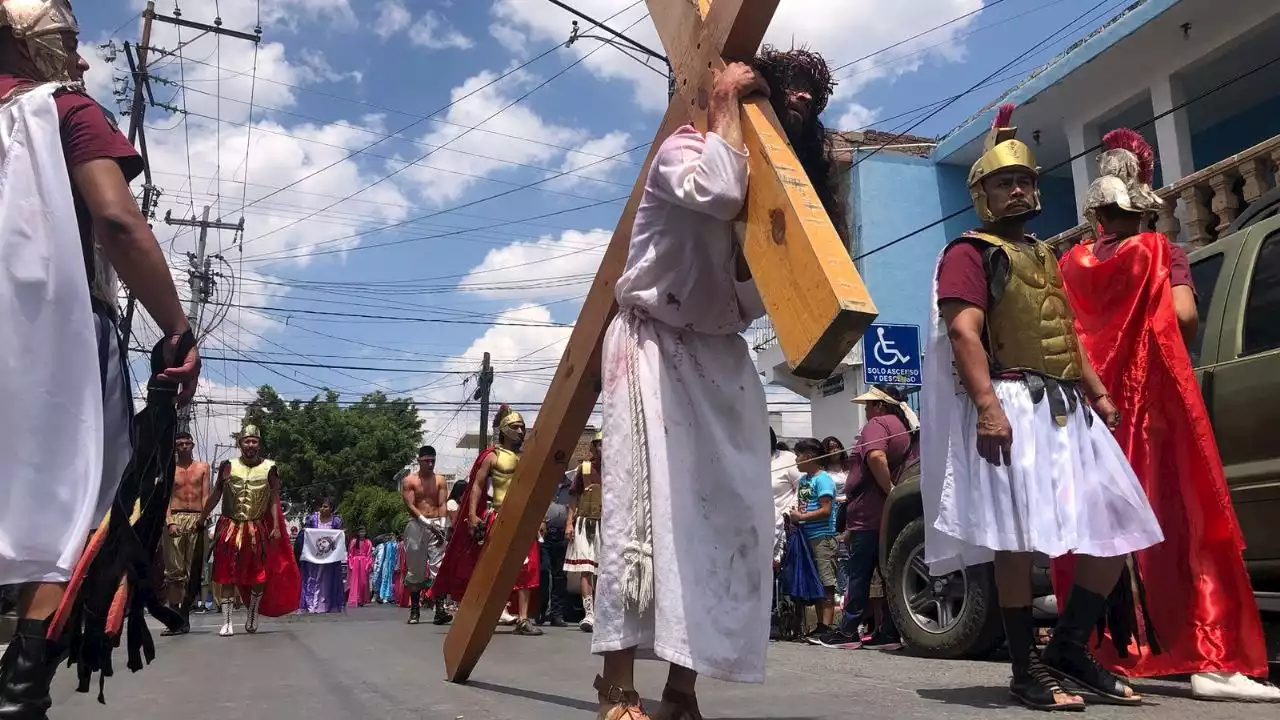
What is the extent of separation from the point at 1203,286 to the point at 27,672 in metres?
4.61

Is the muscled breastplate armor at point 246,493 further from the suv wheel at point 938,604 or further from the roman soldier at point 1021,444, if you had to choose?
the roman soldier at point 1021,444

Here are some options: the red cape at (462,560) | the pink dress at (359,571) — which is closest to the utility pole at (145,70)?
the pink dress at (359,571)

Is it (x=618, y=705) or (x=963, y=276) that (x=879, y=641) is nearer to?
(x=963, y=276)

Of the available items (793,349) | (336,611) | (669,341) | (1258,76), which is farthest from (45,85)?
(336,611)

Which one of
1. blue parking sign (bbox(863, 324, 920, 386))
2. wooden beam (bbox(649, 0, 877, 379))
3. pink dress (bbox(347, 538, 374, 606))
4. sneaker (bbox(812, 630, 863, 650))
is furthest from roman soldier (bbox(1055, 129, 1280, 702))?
pink dress (bbox(347, 538, 374, 606))

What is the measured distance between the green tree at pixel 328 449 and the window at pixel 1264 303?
40.7 meters

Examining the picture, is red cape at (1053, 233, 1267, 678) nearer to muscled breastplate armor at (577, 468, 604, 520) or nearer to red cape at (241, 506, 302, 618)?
muscled breastplate armor at (577, 468, 604, 520)

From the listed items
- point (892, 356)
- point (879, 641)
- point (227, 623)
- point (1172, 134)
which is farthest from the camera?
point (1172, 134)

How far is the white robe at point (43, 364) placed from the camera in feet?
6.76

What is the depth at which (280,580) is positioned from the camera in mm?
9297

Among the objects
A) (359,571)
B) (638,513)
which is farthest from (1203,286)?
(359,571)

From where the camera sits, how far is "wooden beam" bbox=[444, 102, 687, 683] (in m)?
2.91

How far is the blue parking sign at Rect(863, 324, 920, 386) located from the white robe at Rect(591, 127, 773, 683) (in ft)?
27.1

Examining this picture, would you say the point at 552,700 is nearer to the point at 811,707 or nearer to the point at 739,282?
the point at 811,707
